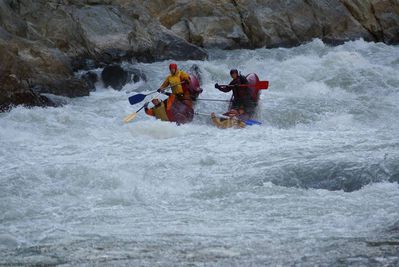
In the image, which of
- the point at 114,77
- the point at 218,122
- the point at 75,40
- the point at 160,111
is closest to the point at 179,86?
the point at 160,111

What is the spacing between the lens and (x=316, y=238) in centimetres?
507

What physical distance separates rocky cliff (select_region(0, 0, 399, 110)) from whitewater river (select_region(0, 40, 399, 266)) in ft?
2.48

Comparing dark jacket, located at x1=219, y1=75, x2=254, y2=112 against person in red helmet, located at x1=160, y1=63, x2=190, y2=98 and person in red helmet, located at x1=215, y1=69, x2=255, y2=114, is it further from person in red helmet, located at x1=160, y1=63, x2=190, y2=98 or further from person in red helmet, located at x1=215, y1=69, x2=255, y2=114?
person in red helmet, located at x1=160, y1=63, x2=190, y2=98

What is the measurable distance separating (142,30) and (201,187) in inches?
332

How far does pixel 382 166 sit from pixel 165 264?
3115mm

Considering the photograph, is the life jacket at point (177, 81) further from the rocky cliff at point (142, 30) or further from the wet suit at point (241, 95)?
the rocky cliff at point (142, 30)

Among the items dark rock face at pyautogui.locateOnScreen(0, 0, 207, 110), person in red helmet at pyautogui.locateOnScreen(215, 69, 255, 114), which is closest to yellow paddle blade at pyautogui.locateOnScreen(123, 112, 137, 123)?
person in red helmet at pyautogui.locateOnScreen(215, 69, 255, 114)

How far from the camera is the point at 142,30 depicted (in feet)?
48.1

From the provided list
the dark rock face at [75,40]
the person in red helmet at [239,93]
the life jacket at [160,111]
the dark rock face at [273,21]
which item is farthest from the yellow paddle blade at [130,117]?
the dark rock face at [273,21]

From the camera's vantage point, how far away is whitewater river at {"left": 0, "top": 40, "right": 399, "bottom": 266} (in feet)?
16.1

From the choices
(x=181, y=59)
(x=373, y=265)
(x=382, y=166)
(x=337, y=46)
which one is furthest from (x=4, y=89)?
(x=337, y=46)

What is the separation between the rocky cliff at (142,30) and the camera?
11.7m

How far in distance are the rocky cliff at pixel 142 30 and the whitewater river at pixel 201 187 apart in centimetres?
76

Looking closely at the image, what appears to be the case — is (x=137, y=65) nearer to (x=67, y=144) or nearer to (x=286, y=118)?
(x=286, y=118)
